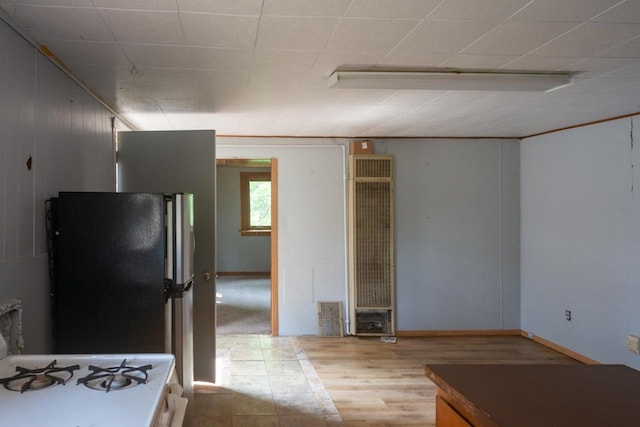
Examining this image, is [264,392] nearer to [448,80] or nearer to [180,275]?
[180,275]

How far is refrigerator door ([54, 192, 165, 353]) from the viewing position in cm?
238

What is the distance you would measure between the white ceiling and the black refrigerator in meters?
0.77

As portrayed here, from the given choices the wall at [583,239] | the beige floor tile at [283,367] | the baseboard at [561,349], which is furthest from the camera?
the baseboard at [561,349]

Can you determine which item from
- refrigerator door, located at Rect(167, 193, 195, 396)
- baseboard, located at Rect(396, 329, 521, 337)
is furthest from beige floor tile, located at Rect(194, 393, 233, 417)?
baseboard, located at Rect(396, 329, 521, 337)

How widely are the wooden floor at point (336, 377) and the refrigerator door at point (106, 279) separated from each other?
1072 mm

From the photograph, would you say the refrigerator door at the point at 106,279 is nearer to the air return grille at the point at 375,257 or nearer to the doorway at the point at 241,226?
the air return grille at the point at 375,257

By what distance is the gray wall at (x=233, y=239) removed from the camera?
9.41m

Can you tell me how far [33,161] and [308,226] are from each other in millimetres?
3355

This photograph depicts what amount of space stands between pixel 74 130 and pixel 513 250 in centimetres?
456

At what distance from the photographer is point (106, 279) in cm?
239

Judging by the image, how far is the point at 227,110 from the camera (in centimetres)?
384

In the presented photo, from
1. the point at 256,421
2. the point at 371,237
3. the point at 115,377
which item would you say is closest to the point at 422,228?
the point at 371,237

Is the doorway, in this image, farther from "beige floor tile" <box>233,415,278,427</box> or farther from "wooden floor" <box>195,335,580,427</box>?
"beige floor tile" <box>233,415,278,427</box>

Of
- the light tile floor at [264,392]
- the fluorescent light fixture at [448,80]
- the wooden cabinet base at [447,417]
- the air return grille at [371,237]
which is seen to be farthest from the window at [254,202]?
the wooden cabinet base at [447,417]
